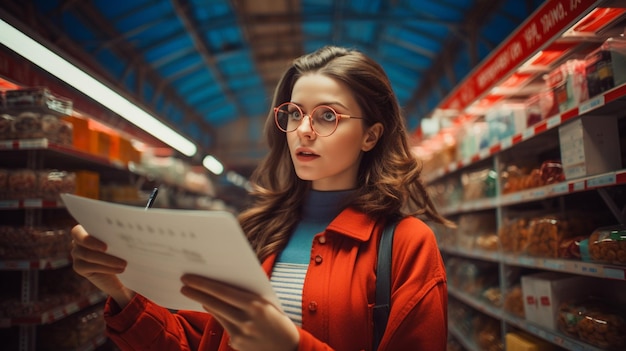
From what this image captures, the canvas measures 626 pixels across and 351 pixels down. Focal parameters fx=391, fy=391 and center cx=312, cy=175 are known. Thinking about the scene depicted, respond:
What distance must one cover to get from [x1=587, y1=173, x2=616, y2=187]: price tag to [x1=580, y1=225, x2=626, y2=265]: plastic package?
238 millimetres

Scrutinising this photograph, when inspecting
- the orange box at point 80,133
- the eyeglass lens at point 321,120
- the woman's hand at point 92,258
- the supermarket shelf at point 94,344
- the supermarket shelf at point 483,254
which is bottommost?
the supermarket shelf at point 94,344

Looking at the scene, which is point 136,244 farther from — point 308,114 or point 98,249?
point 308,114

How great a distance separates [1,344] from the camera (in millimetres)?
2383

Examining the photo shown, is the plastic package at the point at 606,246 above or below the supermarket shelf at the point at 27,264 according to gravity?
above

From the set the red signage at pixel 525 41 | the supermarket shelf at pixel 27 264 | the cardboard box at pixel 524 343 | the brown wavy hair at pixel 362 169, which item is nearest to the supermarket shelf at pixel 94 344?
the supermarket shelf at pixel 27 264

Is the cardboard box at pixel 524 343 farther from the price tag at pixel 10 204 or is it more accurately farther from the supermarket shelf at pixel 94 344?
the price tag at pixel 10 204

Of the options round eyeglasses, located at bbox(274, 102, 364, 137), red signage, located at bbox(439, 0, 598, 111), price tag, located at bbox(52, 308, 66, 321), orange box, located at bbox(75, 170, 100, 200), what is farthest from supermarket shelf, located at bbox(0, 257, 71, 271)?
red signage, located at bbox(439, 0, 598, 111)

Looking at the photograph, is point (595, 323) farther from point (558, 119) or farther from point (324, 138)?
point (324, 138)

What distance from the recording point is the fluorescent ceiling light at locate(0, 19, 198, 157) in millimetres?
1639

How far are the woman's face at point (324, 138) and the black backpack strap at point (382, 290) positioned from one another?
13.4 inches

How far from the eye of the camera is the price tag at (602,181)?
1681mm

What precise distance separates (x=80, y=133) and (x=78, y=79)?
91cm

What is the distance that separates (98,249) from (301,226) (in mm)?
707

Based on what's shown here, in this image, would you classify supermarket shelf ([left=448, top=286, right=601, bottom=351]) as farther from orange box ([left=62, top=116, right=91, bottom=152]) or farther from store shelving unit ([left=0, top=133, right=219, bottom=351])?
orange box ([left=62, top=116, right=91, bottom=152])
